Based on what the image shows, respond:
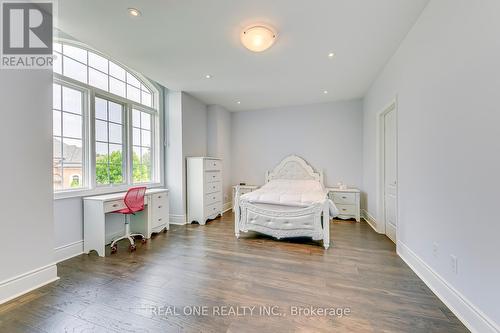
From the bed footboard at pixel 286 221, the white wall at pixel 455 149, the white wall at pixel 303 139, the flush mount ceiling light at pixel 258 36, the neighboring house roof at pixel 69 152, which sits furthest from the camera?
the white wall at pixel 303 139

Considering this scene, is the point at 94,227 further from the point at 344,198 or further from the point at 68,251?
the point at 344,198

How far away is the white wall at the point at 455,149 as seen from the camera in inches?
54.7

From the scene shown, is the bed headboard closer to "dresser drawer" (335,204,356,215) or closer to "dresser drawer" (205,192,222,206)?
"dresser drawer" (335,204,356,215)

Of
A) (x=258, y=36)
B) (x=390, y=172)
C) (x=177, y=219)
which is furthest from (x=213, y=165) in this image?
(x=390, y=172)

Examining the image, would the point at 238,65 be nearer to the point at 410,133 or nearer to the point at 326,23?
the point at 326,23

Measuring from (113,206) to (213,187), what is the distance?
6.99 feet

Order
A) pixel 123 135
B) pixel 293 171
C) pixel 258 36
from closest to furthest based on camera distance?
1. pixel 258 36
2. pixel 123 135
3. pixel 293 171

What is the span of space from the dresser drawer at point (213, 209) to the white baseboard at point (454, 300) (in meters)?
3.48

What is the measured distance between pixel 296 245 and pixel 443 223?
181cm

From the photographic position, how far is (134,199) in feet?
10.3

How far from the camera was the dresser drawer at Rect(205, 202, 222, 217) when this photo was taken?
455 cm

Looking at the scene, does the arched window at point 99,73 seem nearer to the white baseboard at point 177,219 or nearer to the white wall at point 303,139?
the white baseboard at point 177,219
